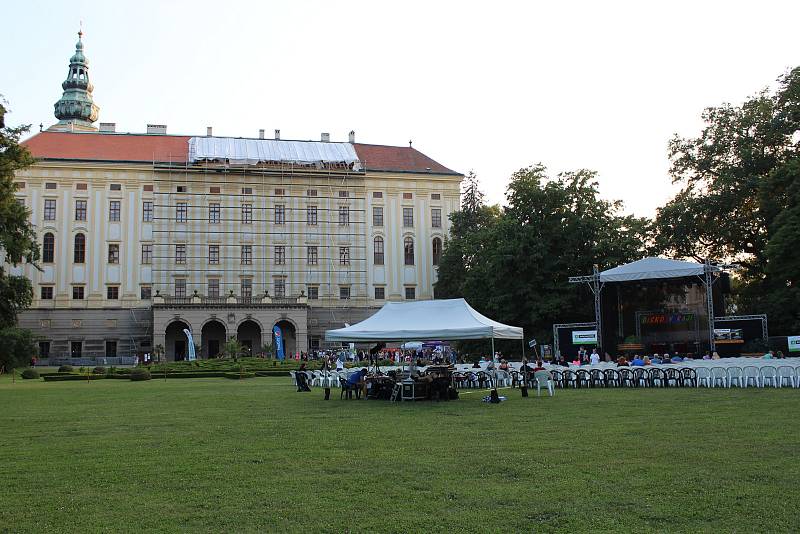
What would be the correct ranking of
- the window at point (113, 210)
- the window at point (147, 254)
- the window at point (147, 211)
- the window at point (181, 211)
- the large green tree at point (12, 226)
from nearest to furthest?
1. the large green tree at point (12, 226)
2. the window at point (147, 254)
3. the window at point (113, 210)
4. the window at point (147, 211)
5. the window at point (181, 211)

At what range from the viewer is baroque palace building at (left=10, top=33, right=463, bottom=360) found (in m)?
56.4

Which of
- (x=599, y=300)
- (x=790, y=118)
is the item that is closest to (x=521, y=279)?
(x=599, y=300)

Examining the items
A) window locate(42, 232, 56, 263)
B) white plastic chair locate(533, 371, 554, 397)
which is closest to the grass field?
white plastic chair locate(533, 371, 554, 397)

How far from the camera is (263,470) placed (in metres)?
8.45

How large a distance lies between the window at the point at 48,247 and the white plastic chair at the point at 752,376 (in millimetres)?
51791

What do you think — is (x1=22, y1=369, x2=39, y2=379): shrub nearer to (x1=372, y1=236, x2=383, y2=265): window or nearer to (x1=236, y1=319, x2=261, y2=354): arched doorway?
(x1=236, y1=319, x2=261, y2=354): arched doorway

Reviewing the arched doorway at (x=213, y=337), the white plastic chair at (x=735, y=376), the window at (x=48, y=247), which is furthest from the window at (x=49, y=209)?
the white plastic chair at (x=735, y=376)

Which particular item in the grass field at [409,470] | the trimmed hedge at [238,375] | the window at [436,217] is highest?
the window at [436,217]

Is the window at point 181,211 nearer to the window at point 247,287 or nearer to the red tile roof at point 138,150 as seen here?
the red tile roof at point 138,150

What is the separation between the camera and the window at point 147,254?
58375mm

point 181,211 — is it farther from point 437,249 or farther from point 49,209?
point 437,249

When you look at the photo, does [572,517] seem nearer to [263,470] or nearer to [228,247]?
[263,470]

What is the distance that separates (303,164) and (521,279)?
2674 centimetres

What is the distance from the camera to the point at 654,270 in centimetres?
3131
